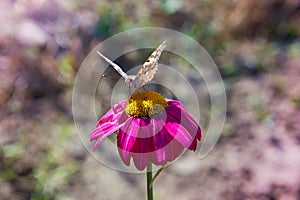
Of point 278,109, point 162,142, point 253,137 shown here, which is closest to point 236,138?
point 253,137

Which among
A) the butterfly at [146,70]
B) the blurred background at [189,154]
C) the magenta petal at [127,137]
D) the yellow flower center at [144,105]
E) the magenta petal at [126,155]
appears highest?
the blurred background at [189,154]

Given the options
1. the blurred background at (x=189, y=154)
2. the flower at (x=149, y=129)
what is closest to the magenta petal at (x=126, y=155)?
the flower at (x=149, y=129)

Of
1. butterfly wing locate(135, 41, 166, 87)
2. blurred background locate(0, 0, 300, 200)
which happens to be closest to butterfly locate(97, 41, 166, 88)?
butterfly wing locate(135, 41, 166, 87)

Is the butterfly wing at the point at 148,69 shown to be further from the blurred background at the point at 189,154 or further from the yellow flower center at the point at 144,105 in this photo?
the blurred background at the point at 189,154

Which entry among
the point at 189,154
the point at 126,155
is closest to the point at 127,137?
→ the point at 126,155

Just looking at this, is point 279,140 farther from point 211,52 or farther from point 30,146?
point 30,146
